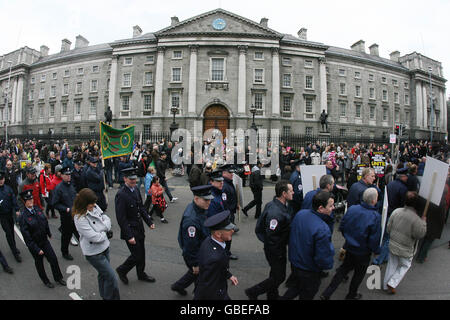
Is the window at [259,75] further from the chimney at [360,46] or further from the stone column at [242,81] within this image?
the chimney at [360,46]

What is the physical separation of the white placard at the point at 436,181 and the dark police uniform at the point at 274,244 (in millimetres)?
2934

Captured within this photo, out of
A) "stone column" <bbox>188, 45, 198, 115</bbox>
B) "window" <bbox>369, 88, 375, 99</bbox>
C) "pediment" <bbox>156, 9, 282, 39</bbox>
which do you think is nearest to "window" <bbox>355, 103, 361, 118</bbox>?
"window" <bbox>369, 88, 375, 99</bbox>

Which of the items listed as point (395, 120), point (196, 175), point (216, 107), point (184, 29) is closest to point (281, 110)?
point (216, 107)

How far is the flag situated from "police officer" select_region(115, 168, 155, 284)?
4.67m

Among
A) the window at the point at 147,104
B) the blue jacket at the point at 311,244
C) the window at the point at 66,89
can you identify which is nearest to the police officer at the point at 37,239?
the blue jacket at the point at 311,244

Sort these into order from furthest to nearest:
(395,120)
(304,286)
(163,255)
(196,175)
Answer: (395,120) → (196,175) → (163,255) → (304,286)

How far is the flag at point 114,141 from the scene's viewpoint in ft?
29.2

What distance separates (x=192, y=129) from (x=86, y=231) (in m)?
31.2

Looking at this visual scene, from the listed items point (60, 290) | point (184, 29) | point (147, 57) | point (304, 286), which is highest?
point (184, 29)

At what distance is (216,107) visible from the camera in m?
34.8

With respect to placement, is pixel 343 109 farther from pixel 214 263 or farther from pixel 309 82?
pixel 214 263

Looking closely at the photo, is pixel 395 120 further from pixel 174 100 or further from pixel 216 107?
pixel 174 100

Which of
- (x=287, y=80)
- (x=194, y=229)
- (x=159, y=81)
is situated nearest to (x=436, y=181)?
(x=194, y=229)

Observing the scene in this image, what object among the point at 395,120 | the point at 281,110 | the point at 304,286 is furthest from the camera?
the point at 395,120
